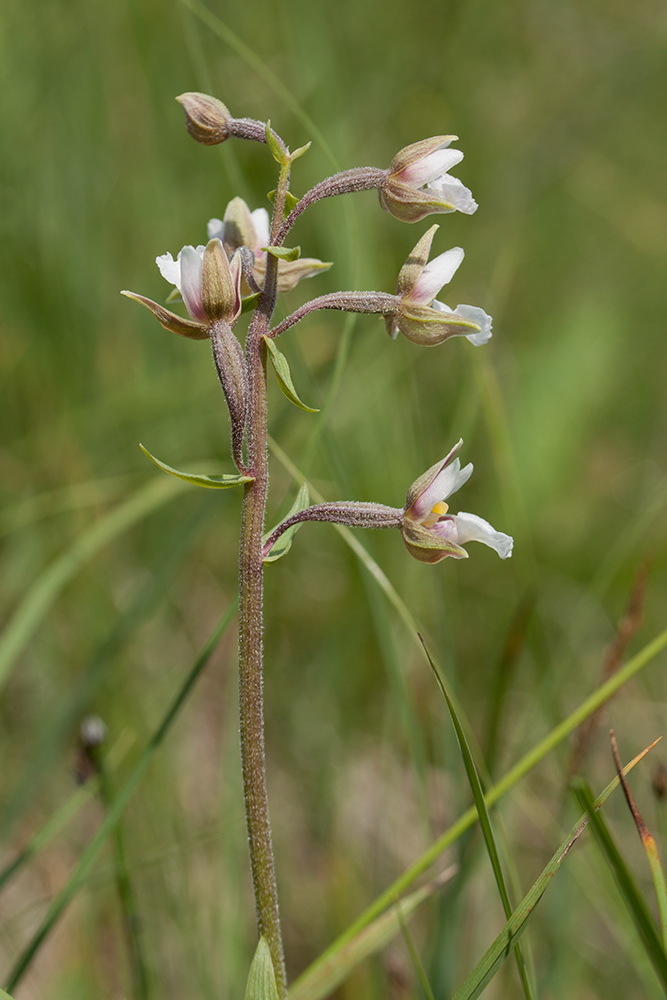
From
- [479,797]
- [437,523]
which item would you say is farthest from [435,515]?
[479,797]

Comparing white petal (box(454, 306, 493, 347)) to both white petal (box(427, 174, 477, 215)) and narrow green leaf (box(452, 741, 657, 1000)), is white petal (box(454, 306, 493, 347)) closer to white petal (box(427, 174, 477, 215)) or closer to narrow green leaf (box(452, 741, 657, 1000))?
white petal (box(427, 174, 477, 215))

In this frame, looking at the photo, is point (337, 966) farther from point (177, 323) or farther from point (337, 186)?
point (337, 186)

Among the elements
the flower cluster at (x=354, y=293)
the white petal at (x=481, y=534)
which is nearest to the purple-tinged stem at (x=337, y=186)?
the flower cluster at (x=354, y=293)

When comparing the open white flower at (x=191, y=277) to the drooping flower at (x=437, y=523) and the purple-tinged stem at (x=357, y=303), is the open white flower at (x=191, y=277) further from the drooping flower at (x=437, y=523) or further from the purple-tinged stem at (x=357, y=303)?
the drooping flower at (x=437, y=523)

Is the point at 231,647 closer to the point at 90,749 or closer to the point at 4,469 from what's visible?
the point at 4,469

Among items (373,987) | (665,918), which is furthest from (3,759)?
(665,918)

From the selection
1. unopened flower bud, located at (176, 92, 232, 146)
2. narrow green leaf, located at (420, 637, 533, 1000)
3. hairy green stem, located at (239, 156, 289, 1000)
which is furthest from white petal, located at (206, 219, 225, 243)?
narrow green leaf, located at (420, 637, 533, 1000)
